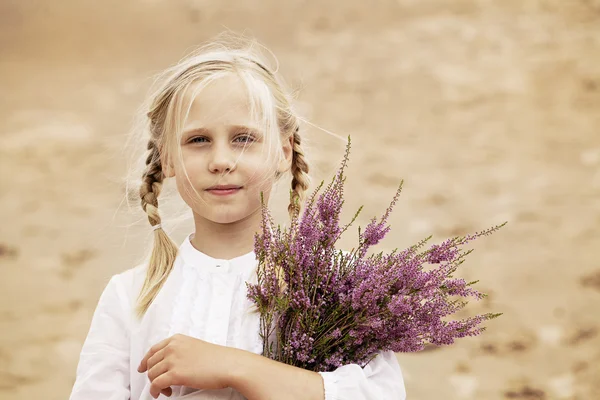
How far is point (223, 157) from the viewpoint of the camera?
4.55ft

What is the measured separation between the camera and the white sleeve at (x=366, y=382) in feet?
3.94

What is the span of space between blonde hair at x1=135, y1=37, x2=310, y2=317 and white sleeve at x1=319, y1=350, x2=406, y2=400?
0.35 m

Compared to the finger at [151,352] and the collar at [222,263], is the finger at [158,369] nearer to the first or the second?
the finger at [151,352]

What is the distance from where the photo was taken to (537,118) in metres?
3.47

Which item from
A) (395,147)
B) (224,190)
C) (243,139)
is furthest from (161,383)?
(395,147)

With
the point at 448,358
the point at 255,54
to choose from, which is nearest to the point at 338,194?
the point at 255,54

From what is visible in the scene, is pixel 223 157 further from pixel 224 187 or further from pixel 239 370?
pixel 239 370

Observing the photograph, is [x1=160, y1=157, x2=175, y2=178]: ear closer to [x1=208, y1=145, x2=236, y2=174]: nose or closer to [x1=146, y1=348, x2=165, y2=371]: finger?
[x1=208, y1=145, x2=236, y2=174]: nose

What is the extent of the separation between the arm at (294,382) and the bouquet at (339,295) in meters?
0.03

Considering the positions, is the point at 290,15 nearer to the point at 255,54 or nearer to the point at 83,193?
the point at 83,193

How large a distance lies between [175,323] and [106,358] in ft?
0.56

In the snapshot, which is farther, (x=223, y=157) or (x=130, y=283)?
(x=130, y=283)

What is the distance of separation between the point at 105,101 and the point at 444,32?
1724 mm

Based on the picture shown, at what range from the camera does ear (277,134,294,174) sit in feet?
5.05
